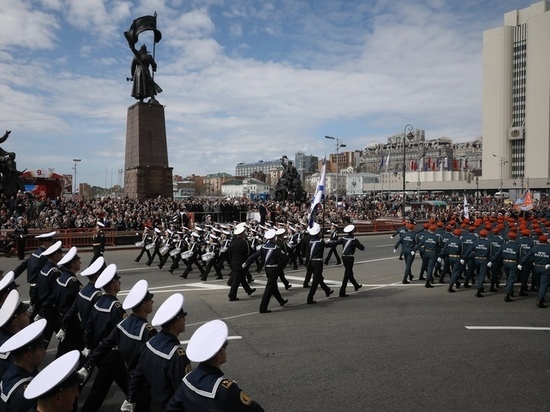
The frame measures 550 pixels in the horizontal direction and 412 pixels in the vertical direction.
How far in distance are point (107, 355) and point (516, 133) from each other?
385ft

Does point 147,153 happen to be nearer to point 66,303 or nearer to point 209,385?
point 66,303

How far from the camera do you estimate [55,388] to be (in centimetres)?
293

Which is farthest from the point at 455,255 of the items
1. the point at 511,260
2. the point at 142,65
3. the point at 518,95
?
the point at 518,95

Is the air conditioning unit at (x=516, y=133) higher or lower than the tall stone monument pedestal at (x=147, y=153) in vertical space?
higher

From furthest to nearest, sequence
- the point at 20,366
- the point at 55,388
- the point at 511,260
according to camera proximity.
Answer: the point at 511,260 → the point at 20,366 → the point at 55,388

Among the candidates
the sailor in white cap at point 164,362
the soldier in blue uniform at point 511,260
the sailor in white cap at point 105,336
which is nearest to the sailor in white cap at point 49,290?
the sailor in white cap at point 105,336

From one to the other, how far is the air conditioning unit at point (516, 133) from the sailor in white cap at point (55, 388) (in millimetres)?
117642

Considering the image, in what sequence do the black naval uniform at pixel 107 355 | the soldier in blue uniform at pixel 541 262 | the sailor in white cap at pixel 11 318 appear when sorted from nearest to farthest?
the sailor in white cap at pixel 11 318 < the black naval uniform at pixel 107 355 < the soldier in blue uniform at pixel 541 262

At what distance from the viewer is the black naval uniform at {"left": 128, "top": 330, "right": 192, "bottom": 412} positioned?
13.0 feet

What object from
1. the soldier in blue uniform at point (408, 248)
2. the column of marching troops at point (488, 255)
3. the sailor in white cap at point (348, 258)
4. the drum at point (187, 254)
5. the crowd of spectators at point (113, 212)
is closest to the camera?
the column of marching troops at point (488, 255)

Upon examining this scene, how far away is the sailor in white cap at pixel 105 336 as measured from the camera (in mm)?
4812

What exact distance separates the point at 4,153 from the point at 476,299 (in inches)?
991

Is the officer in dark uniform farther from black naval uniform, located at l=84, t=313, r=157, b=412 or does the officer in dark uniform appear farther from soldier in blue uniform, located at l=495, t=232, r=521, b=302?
soldier in blue uniform, located at l=495, t=232, r=521, b=302

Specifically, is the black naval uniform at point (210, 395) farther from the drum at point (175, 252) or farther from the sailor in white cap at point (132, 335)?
the drum at point (175, 252)
